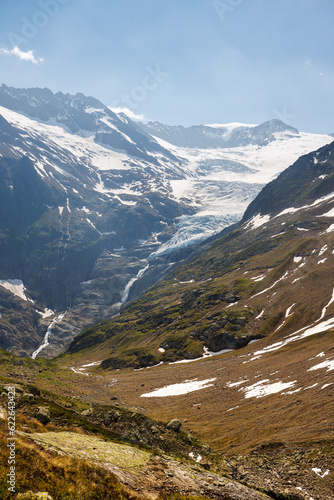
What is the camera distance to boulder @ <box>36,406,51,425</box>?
2371 centimetres

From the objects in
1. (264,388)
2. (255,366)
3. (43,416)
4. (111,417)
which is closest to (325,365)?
(264,388)

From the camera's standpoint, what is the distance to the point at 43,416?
23.9m

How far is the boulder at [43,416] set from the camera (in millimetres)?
23711

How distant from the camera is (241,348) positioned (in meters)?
106

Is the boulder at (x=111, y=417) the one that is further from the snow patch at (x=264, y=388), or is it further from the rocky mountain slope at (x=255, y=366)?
the snow patch at (x=264, y=388)

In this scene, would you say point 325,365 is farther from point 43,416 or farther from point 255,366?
point 43,416

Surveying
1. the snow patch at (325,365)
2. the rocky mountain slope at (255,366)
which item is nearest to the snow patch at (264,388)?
the rocky mountain slope at (255,366)

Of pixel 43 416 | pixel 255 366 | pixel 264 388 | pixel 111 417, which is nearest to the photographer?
pixel 43 416

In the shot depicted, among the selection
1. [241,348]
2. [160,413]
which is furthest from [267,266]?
[160,413]

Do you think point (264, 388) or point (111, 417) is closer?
point (111, 417)

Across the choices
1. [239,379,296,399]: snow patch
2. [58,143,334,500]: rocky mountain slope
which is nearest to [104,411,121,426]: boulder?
[58,143,334,500]: rocky mountain slope

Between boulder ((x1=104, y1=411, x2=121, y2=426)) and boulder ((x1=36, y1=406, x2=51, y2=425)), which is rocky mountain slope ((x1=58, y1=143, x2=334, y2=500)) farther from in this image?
boulder ((x1=36, y1=406, x2=51, y2=425))

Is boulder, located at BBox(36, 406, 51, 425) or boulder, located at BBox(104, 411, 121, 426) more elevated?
boulder, located at BBox(36, 406, 51, 425)

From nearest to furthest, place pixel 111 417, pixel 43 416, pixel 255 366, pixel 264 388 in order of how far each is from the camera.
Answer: pixel 43 416, pixel 111 417, pixel 264 388, pixel 255 366
